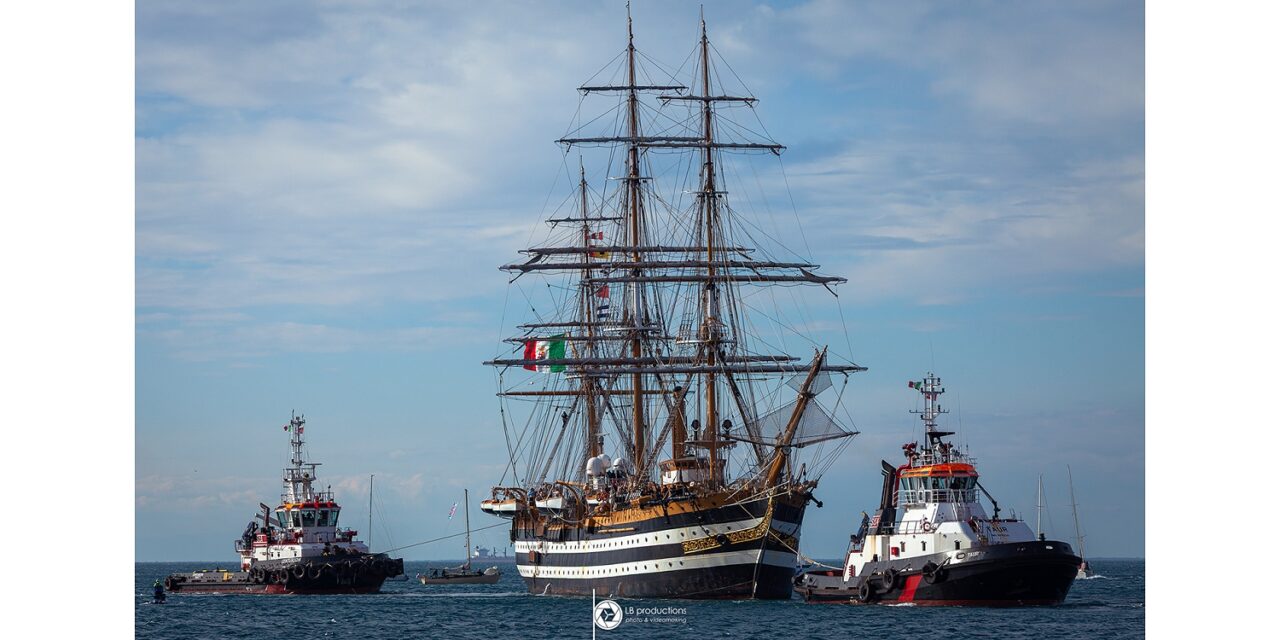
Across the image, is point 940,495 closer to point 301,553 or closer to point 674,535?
point 674,535

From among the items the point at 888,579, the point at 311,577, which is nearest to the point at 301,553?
the point at 311,577

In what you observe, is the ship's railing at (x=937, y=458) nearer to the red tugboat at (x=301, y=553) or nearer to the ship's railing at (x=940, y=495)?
the ship's railing at (x=940, y=495)

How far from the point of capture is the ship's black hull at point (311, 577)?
64.8 meters

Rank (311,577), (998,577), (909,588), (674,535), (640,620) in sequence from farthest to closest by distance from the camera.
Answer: (311,577) → (674,535) → (909,588) → (998,577) → (640,620)

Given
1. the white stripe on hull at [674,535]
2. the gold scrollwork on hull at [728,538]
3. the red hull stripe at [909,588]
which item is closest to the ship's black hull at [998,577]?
the red hull stripe at [909,588]

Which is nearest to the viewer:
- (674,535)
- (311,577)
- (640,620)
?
(640,620)

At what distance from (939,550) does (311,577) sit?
3072cm

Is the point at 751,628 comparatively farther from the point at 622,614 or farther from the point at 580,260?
the point at 580,260

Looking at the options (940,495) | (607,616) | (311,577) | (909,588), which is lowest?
(311,577)

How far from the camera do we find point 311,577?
64.9 meters

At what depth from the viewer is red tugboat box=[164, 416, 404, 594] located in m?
65.0

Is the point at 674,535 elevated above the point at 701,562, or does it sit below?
above

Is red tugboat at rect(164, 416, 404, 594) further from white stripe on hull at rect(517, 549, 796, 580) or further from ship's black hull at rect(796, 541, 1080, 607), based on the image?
ship's black hull at rect(796, 541, 1080, 607)

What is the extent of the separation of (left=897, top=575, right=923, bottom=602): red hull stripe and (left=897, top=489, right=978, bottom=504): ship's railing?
91.2 inches
